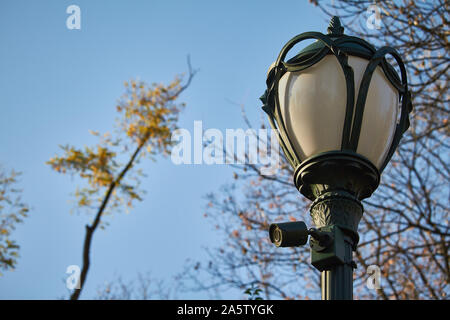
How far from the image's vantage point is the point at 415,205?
1041cm

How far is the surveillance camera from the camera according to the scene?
2809mm

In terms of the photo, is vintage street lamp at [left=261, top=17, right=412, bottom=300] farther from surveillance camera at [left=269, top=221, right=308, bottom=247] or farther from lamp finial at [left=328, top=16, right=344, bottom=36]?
lamp finial at [left=328, top=16, right=344, bottom=36]

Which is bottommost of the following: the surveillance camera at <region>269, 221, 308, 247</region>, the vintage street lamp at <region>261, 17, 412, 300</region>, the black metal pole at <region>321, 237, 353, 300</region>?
the black metal pole at <region>321, 237, 353, 300</region>

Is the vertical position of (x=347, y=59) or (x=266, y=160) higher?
(x=266, y=160)

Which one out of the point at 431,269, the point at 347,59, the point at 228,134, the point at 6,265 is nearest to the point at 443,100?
the point at 431,269

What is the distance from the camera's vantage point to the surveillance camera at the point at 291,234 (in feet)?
9.21

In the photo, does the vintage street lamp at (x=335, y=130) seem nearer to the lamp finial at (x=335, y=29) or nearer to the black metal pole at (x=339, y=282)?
the black metal pole at (x=339, y=282)

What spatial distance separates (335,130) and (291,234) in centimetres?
50

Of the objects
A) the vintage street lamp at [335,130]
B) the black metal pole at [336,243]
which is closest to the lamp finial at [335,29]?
the vintage street lamp at [335,130]

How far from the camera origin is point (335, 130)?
2.97m

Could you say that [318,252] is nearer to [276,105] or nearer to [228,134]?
[276,105]

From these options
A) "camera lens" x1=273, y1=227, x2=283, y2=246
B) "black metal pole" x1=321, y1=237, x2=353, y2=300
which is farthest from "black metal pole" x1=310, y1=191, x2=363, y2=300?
"camera lens" x1=273, y1=227, x2=283, y2=246

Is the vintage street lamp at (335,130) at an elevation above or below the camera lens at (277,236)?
above
